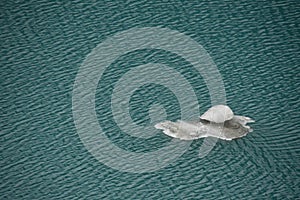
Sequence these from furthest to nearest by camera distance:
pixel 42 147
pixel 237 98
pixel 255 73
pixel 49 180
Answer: pixel 255 73
pixel 237 98
pixel 42 147
pixel 49 180

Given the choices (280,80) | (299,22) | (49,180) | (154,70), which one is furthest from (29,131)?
(299,22)

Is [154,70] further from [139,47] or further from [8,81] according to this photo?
[8,81]

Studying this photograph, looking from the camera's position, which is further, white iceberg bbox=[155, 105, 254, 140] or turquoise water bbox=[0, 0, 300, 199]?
white iceberg bbox=[155, 105, 254, 140]

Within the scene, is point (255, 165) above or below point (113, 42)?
below

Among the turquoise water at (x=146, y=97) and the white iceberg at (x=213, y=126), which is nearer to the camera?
the turquoise water at (x=146, y=97)

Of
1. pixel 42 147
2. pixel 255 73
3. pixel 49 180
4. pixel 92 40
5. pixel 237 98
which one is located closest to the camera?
pixel 49 180
